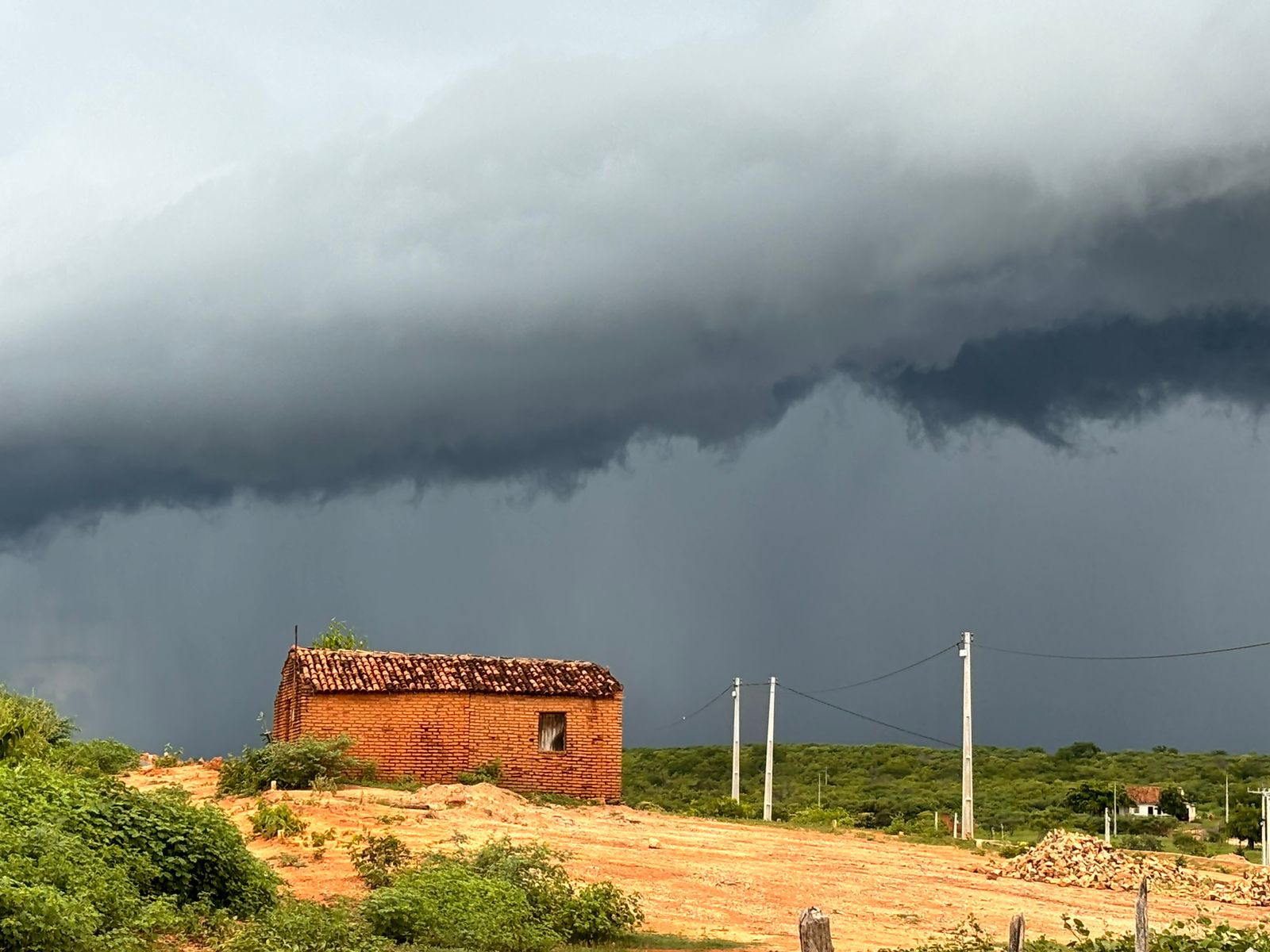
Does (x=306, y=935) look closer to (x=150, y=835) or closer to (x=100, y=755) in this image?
(x=150, y=835)

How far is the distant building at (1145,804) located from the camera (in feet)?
183

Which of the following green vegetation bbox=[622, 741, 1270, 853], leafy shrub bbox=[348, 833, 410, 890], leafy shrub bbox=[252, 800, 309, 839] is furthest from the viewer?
green vegetation bbox=[622, 741, 1270, 853]

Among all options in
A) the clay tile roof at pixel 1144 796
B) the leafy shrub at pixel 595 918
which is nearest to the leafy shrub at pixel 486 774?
the leafy shrub at pixel 595 918

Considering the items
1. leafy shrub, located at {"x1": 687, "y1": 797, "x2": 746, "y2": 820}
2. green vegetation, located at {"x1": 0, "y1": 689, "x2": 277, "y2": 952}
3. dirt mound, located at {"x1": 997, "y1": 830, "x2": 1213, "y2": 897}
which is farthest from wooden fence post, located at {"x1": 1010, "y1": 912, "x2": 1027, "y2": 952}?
leafy shrub, located at {"x1": 687, "y1": 797, "x2": 746, "y2": 820}

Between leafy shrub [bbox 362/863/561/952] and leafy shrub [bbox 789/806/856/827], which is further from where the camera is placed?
leafy shrub [bbox 789/806/856/827]

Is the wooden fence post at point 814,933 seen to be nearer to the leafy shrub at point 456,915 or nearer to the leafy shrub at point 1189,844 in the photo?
the leafy shrub at point 456,915

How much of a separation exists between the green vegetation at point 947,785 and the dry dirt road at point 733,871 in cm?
975

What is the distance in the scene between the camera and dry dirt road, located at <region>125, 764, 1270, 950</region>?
68.6 ft

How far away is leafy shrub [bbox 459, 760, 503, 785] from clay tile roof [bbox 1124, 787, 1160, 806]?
32872 mm

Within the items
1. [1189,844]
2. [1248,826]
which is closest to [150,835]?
[1189,844]

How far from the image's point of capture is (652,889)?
23.0 meters

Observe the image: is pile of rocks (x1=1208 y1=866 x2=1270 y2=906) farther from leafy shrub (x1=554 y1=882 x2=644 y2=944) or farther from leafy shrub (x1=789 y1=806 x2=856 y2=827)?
leafy shrub (x1=789 y1=806 x2=856 y2=827)

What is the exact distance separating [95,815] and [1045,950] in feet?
40.4

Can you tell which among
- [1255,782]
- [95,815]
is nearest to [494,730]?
[95,815]
